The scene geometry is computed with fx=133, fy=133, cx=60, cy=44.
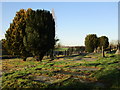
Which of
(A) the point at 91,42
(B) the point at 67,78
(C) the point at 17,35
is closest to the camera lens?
(B) the point at 67,78

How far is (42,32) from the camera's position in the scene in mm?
18531

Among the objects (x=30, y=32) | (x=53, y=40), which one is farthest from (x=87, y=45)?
(x=30, y=32)

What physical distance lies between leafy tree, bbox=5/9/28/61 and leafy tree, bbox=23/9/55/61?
283 centimetres

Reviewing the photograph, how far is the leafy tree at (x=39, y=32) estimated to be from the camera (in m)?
18.2

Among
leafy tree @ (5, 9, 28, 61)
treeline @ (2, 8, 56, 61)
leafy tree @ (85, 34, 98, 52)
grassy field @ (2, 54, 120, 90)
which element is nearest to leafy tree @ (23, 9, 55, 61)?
treeline @ (2, 8, 56, 61)

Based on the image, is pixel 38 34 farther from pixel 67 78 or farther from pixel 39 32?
pixel 67 78

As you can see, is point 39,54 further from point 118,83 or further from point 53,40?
point 118,83

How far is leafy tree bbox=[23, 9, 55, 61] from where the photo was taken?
18.2 m

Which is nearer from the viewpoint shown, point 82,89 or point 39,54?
point 82,89

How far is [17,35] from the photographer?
21391mm

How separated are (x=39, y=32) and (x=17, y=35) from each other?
16.5 feet

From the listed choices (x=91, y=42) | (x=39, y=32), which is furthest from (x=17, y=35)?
(x=91, y=42)

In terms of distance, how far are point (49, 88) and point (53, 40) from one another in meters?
14.1

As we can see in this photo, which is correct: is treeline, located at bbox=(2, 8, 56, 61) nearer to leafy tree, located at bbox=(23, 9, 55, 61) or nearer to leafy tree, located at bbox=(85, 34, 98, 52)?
leafy tree, located at bbox=(23, 9, 55, 61)
